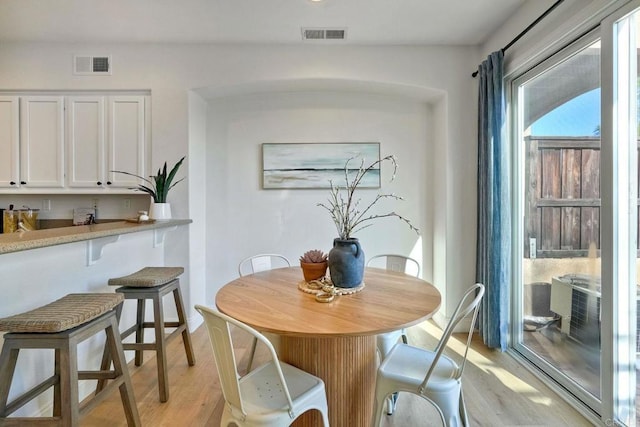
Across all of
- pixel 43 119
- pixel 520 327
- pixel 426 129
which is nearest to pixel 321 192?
pixel 426 129

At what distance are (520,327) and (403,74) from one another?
2.47 metres

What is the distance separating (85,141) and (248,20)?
6.25ft

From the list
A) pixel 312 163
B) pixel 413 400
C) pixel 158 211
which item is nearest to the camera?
pixel 413 400

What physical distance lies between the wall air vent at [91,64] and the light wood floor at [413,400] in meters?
2.62

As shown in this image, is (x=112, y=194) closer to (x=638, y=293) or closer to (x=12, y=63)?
(x=12, y=63)

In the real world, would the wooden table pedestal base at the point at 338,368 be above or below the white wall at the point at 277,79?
below

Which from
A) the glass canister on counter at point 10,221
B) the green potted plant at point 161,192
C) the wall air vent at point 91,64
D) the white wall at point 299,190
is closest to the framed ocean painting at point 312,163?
the white wall at point 299,190

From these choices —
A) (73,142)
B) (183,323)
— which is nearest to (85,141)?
(73,142)

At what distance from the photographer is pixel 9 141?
300 centimetres

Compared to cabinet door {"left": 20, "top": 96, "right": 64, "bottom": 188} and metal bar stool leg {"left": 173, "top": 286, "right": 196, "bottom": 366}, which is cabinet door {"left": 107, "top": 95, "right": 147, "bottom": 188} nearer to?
cabinet door {"left": 20, "top": 96, "right": 64, "bottom": 188}

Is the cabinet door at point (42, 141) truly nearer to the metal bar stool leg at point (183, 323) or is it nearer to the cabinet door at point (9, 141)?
the cabinet door at point (9, 141)

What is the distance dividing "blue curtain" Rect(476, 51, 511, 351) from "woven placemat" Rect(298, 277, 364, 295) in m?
1.41

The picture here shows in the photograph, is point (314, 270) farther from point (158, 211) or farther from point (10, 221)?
point (10, 221)

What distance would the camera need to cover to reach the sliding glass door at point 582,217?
5.72ft
